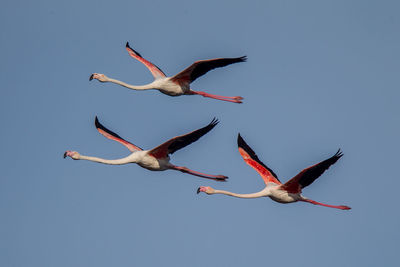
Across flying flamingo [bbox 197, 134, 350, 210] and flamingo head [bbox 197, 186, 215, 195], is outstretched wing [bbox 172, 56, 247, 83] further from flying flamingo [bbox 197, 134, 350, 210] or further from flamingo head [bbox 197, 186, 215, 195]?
flamingo head [bbox 197, 186, 215, 195]

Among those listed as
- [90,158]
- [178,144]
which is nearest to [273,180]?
[178,144]

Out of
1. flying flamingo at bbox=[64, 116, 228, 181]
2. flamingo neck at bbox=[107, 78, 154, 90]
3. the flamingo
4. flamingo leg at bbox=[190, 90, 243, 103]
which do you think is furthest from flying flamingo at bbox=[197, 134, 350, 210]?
flamingo neck at bbox=[107, 78, 154, 90]

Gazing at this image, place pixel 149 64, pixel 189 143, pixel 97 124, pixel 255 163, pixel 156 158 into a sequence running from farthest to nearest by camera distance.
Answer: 1. pixel 149 64
2. pixel 97 124
3. pixel 255 163
4. pixel 156 158
5. pixel 189 143

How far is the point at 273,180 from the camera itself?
28328 millimetres

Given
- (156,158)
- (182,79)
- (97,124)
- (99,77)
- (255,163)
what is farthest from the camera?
(97,124)

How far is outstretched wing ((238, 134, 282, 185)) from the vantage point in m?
28.4

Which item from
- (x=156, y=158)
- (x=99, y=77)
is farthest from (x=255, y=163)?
(x=99, y=77)

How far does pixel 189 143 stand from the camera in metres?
26.7

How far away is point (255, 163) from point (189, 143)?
320 centimetres

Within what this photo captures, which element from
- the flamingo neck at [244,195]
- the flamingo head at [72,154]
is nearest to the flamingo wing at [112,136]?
the flamingo head at [72,154]

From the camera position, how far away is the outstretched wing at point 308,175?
25766mm

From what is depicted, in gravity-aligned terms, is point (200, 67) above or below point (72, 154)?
above

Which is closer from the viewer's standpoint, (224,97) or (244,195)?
(244,195)

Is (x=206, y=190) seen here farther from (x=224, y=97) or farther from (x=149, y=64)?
(x=149, y=64)
